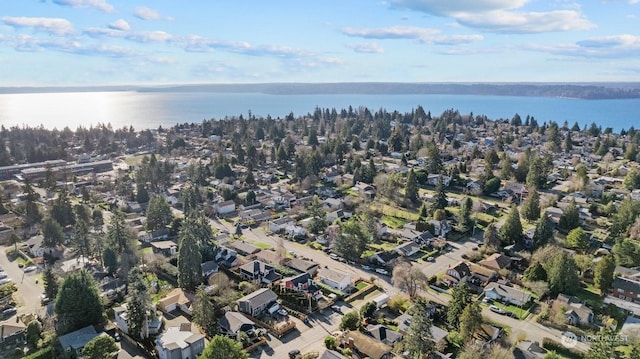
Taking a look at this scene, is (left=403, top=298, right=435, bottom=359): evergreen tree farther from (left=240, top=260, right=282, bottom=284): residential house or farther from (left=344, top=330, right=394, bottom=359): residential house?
(left=240, top=260, right=282, bottom=284): residential house

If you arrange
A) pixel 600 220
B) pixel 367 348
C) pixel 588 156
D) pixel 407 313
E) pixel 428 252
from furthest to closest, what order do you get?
pixel 588 156 → pixel 600 220 → pixel 428 252 → pixel 407 313 → pixel 367 348

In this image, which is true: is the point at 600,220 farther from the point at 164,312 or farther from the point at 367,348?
the point at 164,312

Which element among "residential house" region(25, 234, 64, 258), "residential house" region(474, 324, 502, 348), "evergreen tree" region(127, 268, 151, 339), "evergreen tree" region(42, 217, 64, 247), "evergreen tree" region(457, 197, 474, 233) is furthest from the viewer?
"evergreen tree" region(457, 197, 474, 233)

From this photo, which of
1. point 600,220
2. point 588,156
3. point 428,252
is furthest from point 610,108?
point 428,252

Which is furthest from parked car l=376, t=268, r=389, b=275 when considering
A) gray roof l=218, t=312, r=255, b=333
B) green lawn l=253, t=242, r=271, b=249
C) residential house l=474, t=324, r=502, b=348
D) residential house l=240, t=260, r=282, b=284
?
gray roof l=218, t=312, r=255, b=333

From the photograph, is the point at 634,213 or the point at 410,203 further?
the point at 410,203

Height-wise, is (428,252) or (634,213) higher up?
(634,213)

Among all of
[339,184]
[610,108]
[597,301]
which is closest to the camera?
[597,301]
